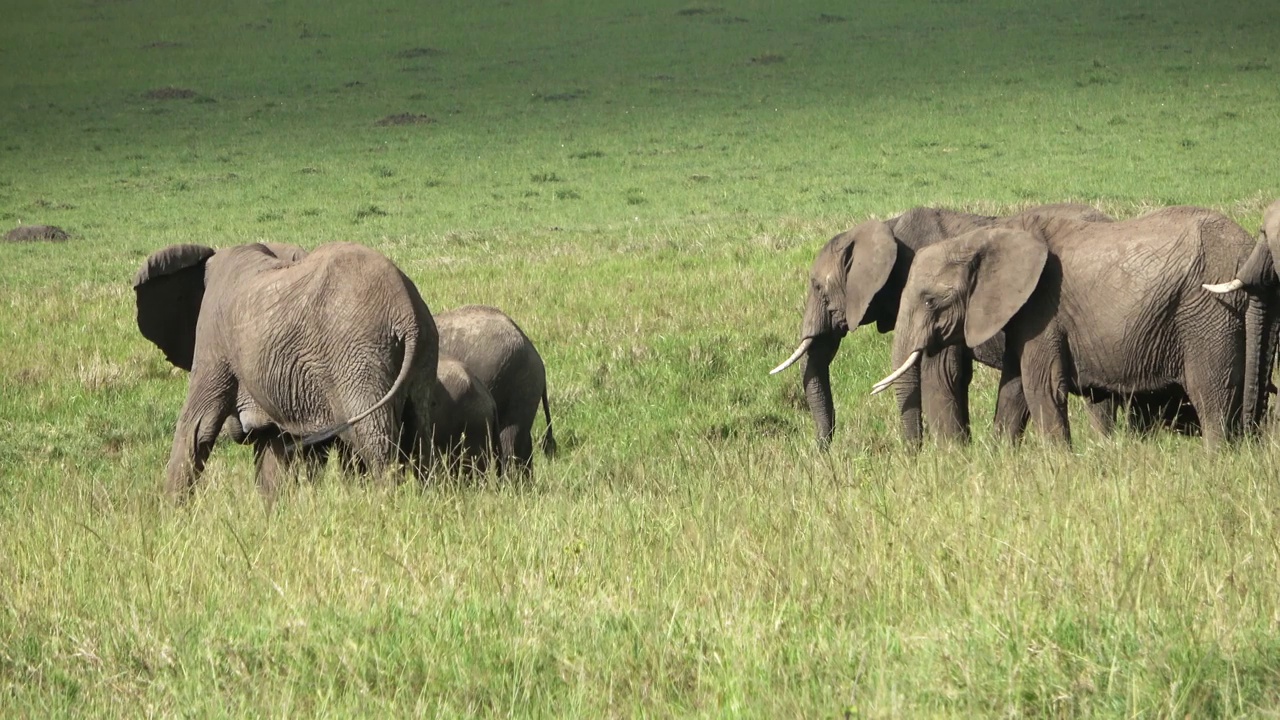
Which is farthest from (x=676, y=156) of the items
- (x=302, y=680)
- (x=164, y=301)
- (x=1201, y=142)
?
(x=302, y=680)

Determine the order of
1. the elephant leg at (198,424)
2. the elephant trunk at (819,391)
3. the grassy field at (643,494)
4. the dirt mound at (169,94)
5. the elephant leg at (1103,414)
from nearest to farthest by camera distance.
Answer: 1. the grassy field at (643,494)
2. the elephant leg at (198,424)
3. the elephant leg at (1103,414)
4. the elephant trunk at (819,391)
5. the dirt mound at (169,94)

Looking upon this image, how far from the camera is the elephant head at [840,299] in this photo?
948 centimetres

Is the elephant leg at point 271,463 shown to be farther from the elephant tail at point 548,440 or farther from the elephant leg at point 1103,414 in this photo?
the elephant leg at point 1103,414

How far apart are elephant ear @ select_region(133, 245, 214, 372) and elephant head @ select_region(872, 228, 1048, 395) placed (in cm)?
391

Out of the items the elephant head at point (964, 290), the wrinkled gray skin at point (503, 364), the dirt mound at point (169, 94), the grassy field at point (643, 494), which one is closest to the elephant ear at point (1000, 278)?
the elephant head at point (964, 290)

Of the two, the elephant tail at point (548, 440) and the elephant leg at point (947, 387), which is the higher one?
the elephant leg at point (947, 387)

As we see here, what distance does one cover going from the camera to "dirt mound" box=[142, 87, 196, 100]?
41.2 meters

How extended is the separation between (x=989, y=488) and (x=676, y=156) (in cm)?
2555

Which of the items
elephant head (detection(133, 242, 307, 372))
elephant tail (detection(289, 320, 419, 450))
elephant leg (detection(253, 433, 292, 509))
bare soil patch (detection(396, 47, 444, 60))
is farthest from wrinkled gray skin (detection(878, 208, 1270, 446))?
bare soil patch (detection(396, 47, 444, 60))

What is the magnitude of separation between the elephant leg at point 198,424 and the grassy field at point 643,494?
0.25 m

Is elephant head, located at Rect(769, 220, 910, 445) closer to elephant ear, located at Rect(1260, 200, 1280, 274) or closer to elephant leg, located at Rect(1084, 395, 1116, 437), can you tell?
elephant leg, located at Rect(1084, 395, 1116, 437)

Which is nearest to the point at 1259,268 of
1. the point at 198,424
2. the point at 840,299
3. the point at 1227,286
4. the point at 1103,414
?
the point at 1227,286

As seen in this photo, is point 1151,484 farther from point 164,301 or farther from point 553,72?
point 553,72

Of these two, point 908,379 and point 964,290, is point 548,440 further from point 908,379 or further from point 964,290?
point 964,290
